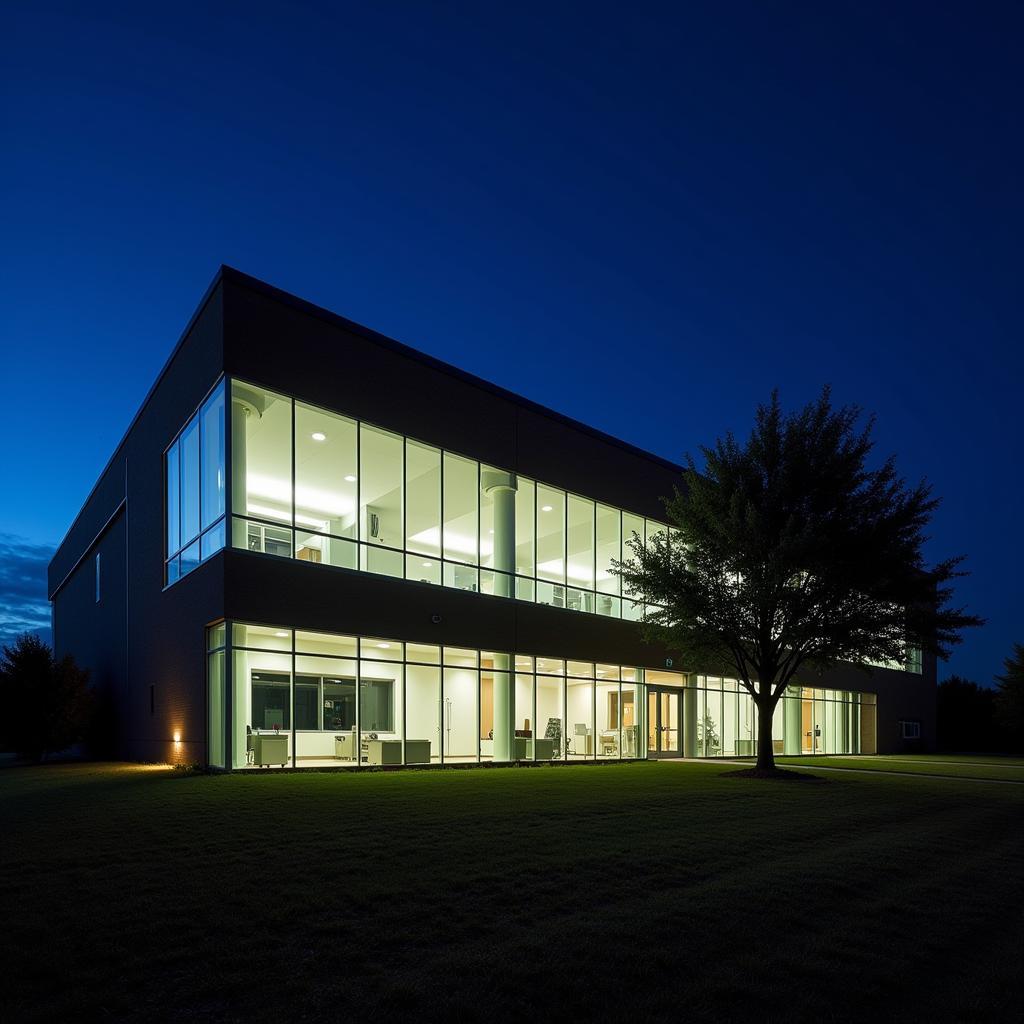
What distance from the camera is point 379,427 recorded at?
20625 millimetres

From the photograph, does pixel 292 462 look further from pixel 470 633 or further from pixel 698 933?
pixel 698 933

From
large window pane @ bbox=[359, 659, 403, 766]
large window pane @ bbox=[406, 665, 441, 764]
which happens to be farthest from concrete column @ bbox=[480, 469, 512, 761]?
large window pane @ bbox=[359, 659, 403, 766]

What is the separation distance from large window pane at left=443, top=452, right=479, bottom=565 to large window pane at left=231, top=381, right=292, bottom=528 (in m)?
4.62

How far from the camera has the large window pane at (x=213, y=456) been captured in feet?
59.2

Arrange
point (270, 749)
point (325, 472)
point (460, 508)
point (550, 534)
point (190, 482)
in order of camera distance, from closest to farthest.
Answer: point (270, 749) < point (190, 482) < point (325, 472) < point (460, 508) < point (550, 534)

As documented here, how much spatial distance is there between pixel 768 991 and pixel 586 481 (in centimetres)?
2190

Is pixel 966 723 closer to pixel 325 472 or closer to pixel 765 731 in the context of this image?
pixel 765 731

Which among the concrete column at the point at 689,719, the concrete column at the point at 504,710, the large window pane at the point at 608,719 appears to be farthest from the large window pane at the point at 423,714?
the concrete column at the point at 689,719

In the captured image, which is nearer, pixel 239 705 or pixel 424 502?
pixel 239 705

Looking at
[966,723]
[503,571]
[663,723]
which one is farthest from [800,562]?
[966,723]

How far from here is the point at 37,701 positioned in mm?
25984

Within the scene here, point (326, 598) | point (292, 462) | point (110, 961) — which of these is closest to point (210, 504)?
point (292, 462)

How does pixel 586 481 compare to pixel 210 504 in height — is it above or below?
above

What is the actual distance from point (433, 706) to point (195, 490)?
7334 mm
